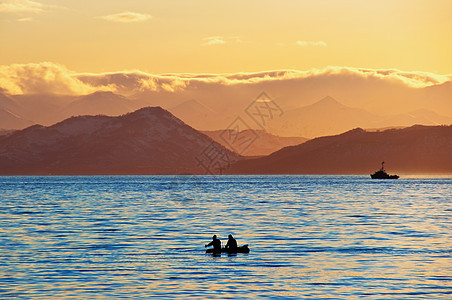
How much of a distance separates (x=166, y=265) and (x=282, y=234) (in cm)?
2794

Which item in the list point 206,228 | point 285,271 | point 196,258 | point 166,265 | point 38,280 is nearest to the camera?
point 38,280

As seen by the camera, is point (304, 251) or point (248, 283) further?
point (304, 251)

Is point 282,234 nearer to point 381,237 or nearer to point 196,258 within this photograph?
point 381,237

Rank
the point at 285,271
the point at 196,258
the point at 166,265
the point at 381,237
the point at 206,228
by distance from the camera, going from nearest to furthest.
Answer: the point at 285,271
the point at 166,265
the point at 196,258
the point at 381,237
the point at 206,228

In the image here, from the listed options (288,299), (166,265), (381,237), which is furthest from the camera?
(381,237)

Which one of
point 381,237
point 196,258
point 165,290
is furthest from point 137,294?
point 381,237

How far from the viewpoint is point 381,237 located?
80.9 meters

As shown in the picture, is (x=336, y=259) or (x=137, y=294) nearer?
(x=137, y=294)

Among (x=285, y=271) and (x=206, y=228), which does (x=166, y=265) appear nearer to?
(x=285, y=271)

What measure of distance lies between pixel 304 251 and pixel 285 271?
42.0 feet

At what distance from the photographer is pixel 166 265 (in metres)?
59.2

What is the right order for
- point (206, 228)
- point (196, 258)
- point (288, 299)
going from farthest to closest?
point (206, 228), point (196, 258), point (288, 299)

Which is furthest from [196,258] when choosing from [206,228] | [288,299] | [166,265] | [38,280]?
[206,228]

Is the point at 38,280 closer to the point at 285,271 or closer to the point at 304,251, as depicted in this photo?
the point at 285,271
